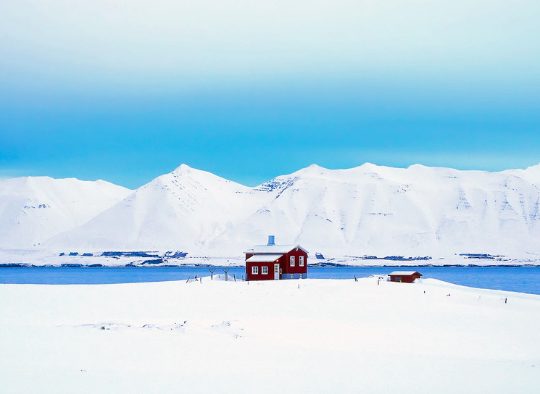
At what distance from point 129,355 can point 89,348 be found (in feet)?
5.63

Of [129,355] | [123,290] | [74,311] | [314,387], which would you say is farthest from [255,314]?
[314,387]

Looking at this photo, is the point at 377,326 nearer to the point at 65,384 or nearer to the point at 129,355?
the point at 129,355

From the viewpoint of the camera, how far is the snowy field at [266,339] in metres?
18.1

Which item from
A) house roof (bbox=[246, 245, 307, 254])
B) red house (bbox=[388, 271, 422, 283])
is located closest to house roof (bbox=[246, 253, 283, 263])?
house roof (bbox=[246, 245, 307, 254])

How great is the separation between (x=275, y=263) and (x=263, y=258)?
146 cm

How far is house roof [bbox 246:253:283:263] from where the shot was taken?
67.2m

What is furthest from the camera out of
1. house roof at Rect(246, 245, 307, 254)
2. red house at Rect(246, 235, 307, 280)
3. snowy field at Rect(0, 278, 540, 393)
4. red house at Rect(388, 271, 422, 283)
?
house roof at Rect(246, 245, 307, 254)

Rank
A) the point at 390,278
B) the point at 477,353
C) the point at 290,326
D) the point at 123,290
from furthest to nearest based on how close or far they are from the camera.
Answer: the point at 390,278
the point at 123,290
the point at 290,326
the point at 477,353

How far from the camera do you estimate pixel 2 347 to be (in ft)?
73.6

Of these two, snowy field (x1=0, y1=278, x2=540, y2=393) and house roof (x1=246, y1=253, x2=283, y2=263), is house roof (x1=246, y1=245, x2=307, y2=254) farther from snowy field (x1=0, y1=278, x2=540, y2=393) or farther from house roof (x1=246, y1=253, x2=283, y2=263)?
snowy field (x1=0, y1=278, x2=540, y2=393)

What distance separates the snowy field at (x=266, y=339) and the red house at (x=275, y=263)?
50.2ft

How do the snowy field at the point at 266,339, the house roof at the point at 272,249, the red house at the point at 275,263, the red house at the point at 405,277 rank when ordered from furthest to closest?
the house roof at the point at 272,249, the red house at the point at 275,263, the red house at the point at 405,277, the snowy field at the point at 266,339

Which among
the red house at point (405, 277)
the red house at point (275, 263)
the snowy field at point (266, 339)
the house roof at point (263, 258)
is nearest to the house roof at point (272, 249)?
the red house at point (275, 263)

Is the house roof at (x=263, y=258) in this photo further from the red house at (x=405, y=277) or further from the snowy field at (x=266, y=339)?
the snowy field at (x=266, y=339)
